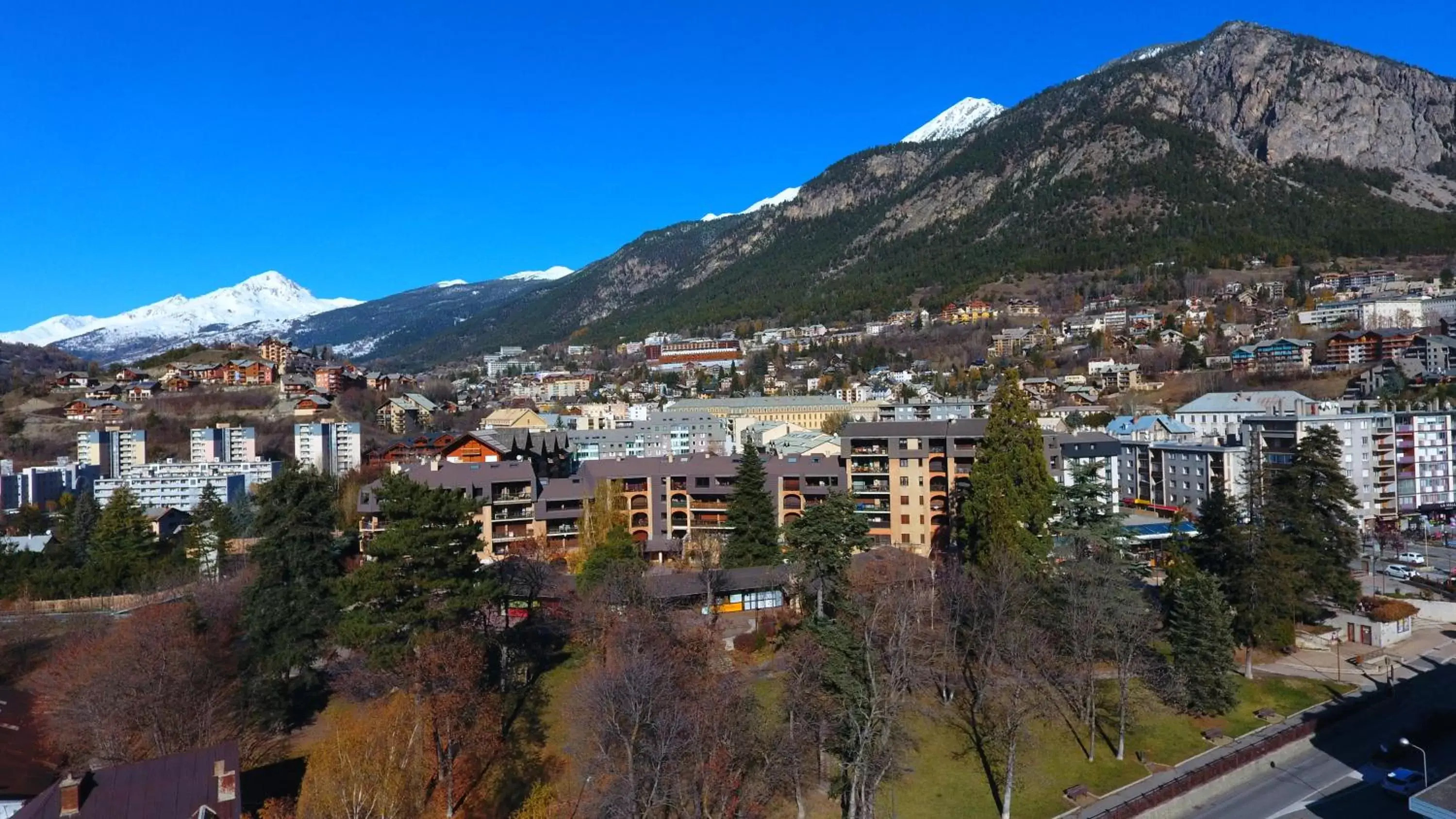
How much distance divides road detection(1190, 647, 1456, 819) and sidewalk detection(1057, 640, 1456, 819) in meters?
0.23

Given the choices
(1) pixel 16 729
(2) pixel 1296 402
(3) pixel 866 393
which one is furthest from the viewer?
(3) pixel 866 393

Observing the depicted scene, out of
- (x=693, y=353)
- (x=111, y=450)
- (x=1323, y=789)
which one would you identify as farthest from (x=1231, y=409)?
(x=693, y=353)

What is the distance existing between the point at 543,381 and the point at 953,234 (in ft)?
308

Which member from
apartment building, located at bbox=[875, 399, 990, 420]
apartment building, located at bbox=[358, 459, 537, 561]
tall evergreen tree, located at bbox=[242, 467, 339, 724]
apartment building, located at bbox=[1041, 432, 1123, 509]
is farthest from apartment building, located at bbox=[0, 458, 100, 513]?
apartment building, located at bbox=[1041, 432, 1123, 509]

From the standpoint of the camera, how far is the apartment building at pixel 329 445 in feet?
263

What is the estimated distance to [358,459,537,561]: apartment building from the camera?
142 ft

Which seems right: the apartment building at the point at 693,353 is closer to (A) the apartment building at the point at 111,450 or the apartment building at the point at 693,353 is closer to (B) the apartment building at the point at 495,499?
(A) the apartment building at the point at 111,450

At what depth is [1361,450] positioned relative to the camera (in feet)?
166

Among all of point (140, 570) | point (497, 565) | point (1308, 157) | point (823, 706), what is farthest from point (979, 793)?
point (1308, 157)

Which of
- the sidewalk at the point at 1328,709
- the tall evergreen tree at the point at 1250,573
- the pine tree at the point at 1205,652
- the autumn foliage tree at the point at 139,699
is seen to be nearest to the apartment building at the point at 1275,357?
the sidewalk at the point at 1328,709

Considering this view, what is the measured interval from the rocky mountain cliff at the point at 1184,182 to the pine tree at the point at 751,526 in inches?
4828

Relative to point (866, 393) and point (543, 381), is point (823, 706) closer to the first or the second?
point (866, 393)

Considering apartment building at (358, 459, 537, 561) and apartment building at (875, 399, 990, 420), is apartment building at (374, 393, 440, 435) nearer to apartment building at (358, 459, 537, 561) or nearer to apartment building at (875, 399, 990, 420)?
apartment building at (358, 459, 537, 561)

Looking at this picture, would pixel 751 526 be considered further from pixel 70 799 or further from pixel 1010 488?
pixel 70 799
